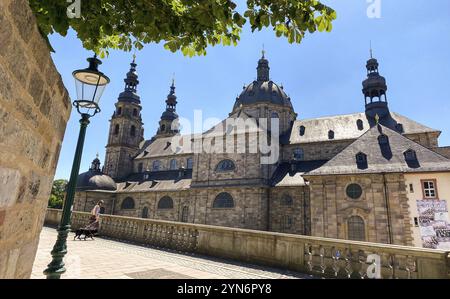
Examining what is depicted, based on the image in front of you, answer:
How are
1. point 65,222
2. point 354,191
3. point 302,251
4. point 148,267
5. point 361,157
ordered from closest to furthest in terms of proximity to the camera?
point 65,222
point 148,267
point 302,251
point 354,191
point 361,157

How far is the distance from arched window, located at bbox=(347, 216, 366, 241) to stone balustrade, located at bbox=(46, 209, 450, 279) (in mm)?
14798

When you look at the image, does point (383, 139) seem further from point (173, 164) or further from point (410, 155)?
point (173, 164)

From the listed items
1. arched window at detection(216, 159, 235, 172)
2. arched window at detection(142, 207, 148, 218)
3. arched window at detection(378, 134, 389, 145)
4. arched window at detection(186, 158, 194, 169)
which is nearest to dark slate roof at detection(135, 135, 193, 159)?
arched window at detection(186, 158, 194, 169)

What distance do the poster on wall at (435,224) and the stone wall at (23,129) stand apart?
21.4 meters

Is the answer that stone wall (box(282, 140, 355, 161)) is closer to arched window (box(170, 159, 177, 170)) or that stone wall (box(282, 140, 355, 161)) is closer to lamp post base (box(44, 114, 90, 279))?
arched window (box(170, 159, 177, 170))

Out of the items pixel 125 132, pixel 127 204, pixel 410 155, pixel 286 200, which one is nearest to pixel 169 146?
pixel 125 132

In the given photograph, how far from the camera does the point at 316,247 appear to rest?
7.34 m

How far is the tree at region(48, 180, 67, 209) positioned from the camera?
5559 centimetres

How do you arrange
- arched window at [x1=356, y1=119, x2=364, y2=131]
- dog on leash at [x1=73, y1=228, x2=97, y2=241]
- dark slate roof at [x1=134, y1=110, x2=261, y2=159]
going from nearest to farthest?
dog on leash at [x1=73, y1=228, x2=97, y2=241]
arched window at [x1=356, y1=119, x2=364, y2=131]
dark slate roof at [x1=134, y1=110, x2=261, y2=159]

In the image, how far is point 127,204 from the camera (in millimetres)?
37188

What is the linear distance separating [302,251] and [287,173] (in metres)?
22.2

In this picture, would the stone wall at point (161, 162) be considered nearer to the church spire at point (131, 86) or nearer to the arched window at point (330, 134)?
the church spire at point (131, 86)

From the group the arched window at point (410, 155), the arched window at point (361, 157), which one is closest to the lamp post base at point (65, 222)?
the arched window at point (361, 157)
